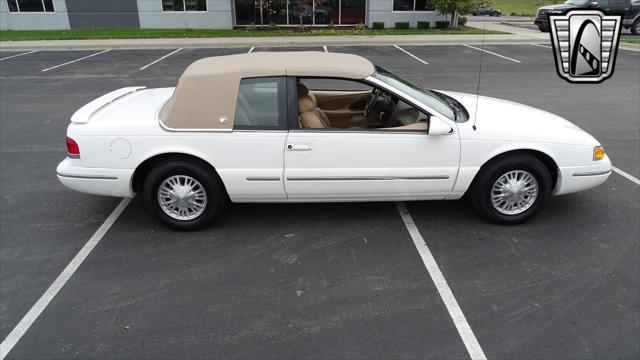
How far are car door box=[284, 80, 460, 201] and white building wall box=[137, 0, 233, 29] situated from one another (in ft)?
74.3

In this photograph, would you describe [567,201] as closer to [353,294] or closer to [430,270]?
[430,270]

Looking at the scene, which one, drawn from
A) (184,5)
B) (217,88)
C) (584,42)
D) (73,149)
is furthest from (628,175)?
(184,5)

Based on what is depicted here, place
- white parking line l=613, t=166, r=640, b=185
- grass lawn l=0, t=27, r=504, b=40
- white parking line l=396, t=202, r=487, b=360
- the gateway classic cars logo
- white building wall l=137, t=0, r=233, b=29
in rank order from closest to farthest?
white parking line l=396, t=202, r=487, b=360 < the gateway classic cars logo < white parking line l=613, t=166, r=640, b=185 < grass lawn l=0, t=27, r=504, b=40 < white building wall l=137, t=0, r=233, b=29

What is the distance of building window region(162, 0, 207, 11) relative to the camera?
24.7 metres

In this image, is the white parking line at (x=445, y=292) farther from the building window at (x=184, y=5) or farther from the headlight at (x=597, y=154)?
the building window at (x=184, y=5)

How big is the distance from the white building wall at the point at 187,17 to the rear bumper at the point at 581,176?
2313 centimetres

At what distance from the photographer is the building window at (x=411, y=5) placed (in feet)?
81.4

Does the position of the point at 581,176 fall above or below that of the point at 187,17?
below

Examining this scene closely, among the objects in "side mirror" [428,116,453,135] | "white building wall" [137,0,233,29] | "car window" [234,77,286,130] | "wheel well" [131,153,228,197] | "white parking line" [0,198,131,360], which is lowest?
"white parking line" [0,198,131,360]

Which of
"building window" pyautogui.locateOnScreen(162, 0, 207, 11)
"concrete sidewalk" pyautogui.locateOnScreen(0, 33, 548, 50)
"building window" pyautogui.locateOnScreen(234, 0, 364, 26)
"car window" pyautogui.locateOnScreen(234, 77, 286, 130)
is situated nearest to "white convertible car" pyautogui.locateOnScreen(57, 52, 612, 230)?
"car window" pyautogui.locateOnScreen(234, 77, 286, 130)

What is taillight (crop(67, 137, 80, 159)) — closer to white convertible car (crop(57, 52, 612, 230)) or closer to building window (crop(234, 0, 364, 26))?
white convertible car (crop(57, 52, 612, 230))

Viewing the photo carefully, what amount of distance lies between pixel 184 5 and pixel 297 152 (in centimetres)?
2340

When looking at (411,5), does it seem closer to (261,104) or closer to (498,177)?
(498,177)

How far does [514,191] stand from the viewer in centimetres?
439
